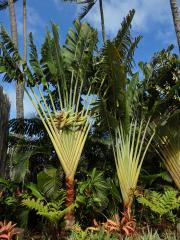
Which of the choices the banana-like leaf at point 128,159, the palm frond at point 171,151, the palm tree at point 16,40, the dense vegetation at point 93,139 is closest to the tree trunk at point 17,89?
the palm tree at point 16,40

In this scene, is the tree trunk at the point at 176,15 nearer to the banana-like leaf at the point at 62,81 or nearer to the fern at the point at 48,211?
the banana-like leaf at the point at 62,81

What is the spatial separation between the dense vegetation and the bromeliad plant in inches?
1.0

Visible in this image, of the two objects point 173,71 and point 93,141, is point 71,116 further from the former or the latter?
point 173,71

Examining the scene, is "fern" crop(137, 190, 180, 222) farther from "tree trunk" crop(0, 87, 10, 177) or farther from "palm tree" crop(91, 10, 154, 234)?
"tree trunk" crop(0, 87, 10, 177)

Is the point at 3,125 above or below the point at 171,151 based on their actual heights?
above

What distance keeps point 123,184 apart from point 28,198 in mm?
2225

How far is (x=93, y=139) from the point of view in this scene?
37.7 ft

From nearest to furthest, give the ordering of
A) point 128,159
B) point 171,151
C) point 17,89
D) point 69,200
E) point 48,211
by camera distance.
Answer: point 48,211 → point 69,200 → point 128,159 → point 171,151 → point 17,89

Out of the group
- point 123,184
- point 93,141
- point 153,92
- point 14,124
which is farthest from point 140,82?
point 14,124

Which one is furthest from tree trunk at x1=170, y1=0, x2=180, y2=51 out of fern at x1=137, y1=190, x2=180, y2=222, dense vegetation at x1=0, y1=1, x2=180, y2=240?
fern at x1=137, y1=190, x2=180, y2=222

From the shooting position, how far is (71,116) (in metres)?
10.1

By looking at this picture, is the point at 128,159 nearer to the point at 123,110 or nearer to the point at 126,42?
the point at 123,110

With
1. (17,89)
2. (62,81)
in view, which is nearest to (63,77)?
(62,81)

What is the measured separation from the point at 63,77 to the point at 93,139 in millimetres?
2005
